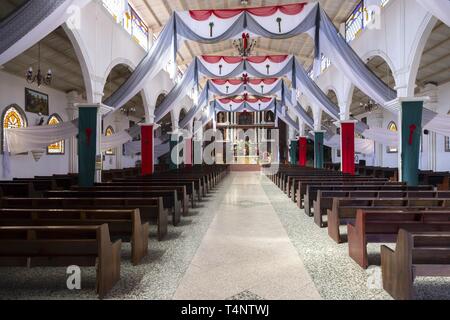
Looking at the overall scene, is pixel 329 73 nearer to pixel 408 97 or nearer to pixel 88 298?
pixel 408 97

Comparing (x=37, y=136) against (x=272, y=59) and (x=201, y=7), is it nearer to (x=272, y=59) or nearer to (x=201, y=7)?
(x=201, y=7)

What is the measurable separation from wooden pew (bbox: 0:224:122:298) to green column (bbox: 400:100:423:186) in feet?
23.7

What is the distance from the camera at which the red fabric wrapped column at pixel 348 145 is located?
1254 cm

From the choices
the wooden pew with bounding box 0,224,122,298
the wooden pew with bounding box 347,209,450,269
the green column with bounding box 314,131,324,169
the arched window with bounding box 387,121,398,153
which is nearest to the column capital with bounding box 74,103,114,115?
the wooden pew with bounding box 0,224,122,298

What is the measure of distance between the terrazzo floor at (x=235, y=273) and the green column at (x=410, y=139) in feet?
11.6

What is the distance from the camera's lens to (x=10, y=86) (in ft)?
38.9

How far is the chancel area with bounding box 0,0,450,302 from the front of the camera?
3.39 m

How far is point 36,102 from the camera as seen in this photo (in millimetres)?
13281

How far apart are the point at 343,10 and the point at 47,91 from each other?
12.9 metres

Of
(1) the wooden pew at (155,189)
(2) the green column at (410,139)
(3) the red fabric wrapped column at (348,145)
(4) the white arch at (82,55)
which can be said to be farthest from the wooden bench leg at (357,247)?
(3) the red fabric wrapped column at (348,145)

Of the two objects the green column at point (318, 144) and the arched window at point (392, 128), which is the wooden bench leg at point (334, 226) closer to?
the green column at point (318, 144)

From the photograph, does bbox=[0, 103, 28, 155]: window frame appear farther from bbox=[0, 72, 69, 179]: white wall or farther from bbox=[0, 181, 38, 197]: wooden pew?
bbox=[0, 181, 38, 197]: wooden pew

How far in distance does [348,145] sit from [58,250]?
11013 mm

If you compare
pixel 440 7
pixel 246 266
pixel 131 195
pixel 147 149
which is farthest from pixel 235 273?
pixel 147 149
